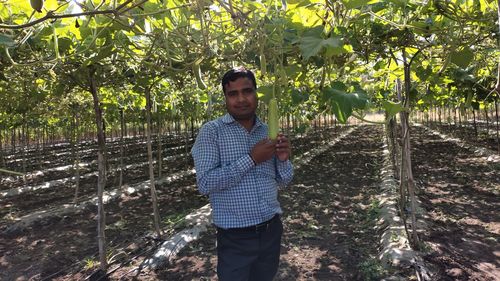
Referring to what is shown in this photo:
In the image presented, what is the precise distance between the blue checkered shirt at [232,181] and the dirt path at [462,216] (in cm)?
236

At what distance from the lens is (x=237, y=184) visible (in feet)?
7.07

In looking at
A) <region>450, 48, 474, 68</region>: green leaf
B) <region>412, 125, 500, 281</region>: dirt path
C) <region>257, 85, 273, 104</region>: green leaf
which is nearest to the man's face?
<region>257, 85, 273, 104</region>: green leaf

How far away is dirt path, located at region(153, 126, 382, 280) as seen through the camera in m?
4.07

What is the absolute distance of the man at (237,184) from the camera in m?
2.09

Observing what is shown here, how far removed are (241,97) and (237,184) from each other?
47cm

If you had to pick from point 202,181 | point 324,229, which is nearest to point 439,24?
point 202,181

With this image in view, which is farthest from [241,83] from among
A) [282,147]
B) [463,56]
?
[463,56]

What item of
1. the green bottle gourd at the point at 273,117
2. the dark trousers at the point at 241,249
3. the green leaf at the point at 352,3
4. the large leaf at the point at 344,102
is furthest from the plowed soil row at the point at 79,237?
the green leaf at the point at 352,3

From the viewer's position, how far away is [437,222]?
545cm

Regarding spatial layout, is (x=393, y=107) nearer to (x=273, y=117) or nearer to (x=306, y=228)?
(x=273, y=117)

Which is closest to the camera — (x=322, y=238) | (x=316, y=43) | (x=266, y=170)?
(x=316, y=43)

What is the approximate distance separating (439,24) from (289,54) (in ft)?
3.02

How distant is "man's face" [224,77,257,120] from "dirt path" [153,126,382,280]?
2323mm

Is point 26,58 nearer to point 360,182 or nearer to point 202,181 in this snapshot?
point 202,181
